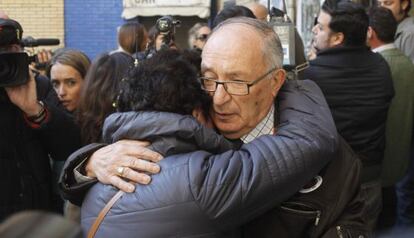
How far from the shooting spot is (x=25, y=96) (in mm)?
2266

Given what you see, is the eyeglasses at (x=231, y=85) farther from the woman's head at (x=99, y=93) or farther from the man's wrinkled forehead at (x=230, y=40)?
the woman's head at (x=99, y=93)

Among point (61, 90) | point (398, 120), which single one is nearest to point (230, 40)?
point (61, 90)

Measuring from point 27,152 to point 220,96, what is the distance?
1084 millimetres

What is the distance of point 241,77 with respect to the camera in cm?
171

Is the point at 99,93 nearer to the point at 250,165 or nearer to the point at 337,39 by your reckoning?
the point at 337,39

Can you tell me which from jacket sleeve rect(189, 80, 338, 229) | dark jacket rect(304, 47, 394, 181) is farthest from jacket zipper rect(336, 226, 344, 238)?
dark jacket rect(304, 47, 394, 181)

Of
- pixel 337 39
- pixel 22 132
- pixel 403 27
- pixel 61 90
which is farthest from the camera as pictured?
pixel 403 27

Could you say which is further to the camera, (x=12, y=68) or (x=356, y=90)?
(x=356, y=90)

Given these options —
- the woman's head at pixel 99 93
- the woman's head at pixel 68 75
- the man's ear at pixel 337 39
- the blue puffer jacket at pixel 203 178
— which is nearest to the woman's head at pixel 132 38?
the woman's head at pixel 68 75

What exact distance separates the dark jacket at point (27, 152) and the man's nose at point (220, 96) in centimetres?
96

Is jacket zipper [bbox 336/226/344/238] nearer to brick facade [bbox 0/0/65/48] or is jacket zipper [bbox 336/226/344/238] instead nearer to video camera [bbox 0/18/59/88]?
video camera [bbox 0/18/59/88]

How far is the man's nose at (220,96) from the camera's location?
1.70 m

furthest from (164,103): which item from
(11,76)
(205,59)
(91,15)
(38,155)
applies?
(91,15)

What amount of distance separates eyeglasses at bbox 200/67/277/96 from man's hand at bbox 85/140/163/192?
0.33 metres
